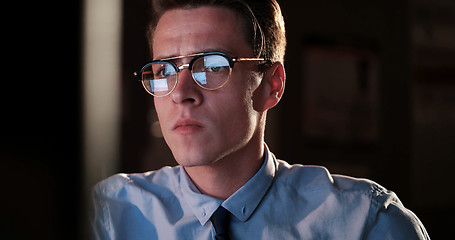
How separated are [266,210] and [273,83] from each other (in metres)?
0.21

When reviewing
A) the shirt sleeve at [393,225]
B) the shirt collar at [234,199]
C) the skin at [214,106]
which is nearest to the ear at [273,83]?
the skin at [214,106]

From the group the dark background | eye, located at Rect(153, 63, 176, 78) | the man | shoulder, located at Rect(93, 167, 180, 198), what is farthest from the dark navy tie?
the dark background

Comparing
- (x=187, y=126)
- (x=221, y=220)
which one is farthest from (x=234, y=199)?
(x=187, y=126)

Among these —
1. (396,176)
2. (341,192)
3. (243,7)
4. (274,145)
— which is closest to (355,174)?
(396,176)

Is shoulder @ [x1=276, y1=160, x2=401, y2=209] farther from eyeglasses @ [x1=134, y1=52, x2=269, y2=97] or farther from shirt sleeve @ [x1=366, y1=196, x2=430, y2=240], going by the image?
eyeglasses @ [x1=134, y1=52, x2=269, y2=97]

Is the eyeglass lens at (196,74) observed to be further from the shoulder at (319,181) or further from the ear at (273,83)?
the shoulder at (319,181)

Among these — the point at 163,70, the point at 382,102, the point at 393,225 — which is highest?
the point at 163,70

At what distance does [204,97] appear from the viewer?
660mm

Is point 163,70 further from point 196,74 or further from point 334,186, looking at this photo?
point 334,186

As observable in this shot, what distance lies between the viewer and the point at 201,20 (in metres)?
0.69

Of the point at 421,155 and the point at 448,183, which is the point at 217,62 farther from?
the point at 448,183

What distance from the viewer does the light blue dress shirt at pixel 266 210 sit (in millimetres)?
720

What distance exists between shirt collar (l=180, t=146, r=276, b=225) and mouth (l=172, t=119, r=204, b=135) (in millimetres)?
120

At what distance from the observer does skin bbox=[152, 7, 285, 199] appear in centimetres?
66
